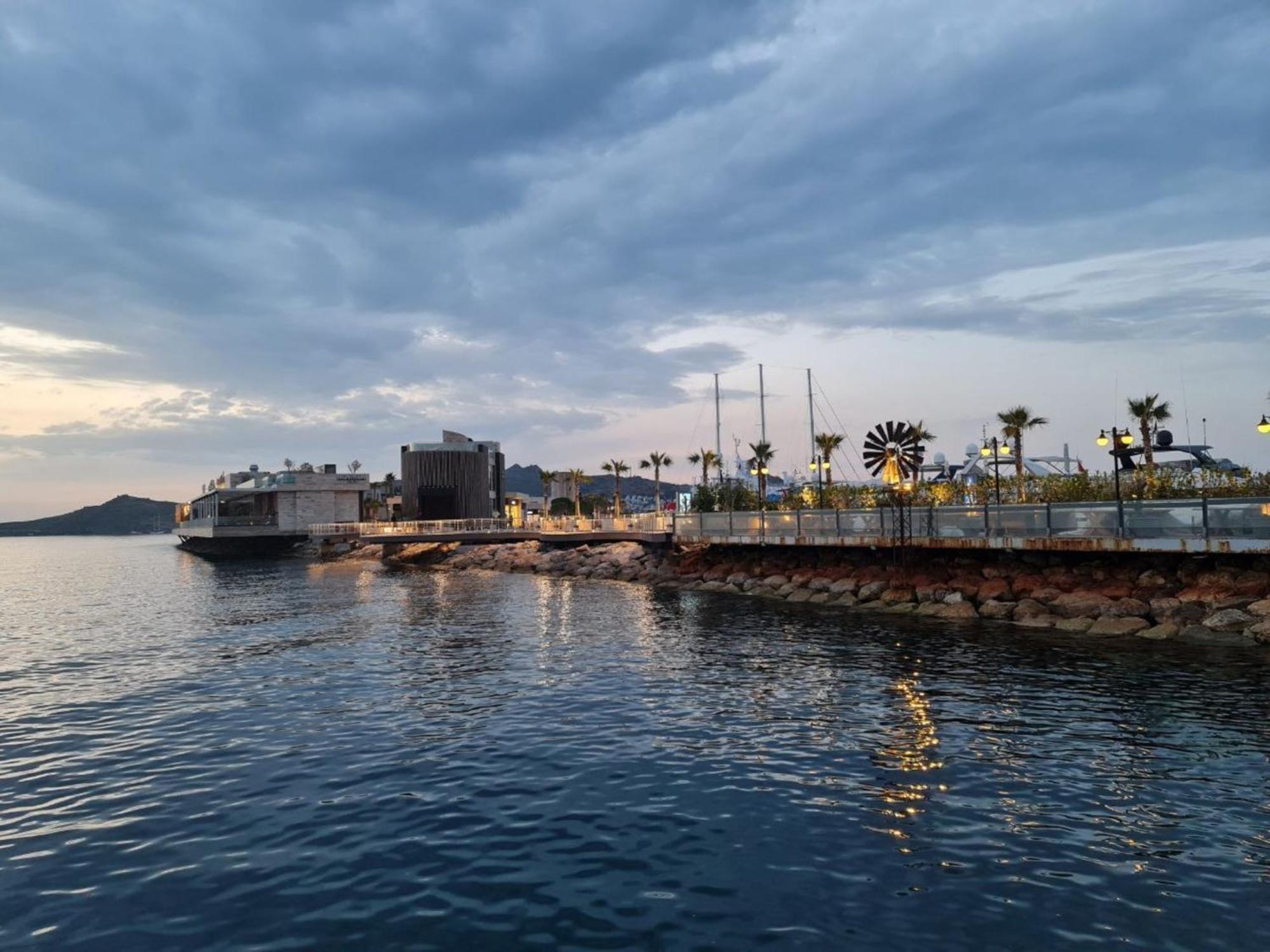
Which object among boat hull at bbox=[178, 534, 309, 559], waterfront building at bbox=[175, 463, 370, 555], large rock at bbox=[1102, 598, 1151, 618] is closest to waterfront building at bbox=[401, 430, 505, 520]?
waterfront building at bbox=[175, 463, 370, 555]

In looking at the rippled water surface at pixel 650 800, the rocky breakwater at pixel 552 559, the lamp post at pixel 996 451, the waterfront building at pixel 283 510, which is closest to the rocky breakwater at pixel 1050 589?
the rippled water surface at pixel 650 800

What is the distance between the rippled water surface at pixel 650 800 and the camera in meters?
9.34

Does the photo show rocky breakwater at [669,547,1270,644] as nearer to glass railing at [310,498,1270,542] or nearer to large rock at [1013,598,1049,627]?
large rock at [1013,598,1049,627]

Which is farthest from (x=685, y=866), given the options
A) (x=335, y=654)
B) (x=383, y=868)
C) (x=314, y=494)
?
(x=314, y=494)

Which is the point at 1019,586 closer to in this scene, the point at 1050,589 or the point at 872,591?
the point at 1050,589

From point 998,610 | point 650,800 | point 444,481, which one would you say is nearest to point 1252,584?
point 998,610

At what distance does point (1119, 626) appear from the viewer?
28109mm

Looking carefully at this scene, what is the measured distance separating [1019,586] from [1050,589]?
53.7 inches

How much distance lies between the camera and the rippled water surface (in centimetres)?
934

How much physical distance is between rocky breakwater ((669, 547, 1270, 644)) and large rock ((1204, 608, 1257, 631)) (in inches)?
1.2

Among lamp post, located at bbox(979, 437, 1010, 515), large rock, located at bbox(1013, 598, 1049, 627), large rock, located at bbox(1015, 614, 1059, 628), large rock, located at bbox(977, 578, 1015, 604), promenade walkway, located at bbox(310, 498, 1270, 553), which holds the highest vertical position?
lamp post, located at bbox(979, 437, 1010, 515)

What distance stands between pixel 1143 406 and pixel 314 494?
116 meters

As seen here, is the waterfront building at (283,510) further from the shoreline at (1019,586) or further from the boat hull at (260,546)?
the shoreline at (1019,586)

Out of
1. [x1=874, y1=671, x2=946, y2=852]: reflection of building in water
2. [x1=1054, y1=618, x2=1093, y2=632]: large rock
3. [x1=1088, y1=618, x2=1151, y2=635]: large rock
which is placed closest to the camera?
[x1=874, y1=671, x2=946, y2=852]: reflection of building in water
